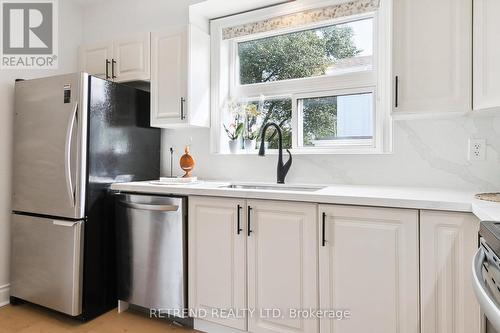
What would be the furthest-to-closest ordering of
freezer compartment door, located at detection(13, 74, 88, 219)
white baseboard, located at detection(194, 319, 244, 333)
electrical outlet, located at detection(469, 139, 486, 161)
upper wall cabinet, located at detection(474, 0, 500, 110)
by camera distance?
freezer compartment door, located at detection(13, 74, 88, 219) < white baseboard, located at detection(194, 319, 244, 333) < electrical outlet, located at detection(469, 139, 486, 161) < upper wall cabinet, located at detection(474, 0, 500, 110)

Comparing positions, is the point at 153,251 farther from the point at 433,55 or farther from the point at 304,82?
the point at 433,55

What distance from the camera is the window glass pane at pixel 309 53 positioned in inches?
87.7


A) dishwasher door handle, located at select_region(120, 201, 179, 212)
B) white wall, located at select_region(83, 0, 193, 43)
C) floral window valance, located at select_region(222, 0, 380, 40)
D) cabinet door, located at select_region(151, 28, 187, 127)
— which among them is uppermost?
white wall, located at select_region(83, 0, 193, 43)

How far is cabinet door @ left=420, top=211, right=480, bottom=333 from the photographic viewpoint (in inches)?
52.1

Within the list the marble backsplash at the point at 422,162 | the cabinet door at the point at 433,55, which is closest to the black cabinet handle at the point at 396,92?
the cabinet door at the point at 433,55

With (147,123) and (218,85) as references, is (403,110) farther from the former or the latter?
(147,123)

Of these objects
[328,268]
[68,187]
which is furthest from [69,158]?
[328,268]

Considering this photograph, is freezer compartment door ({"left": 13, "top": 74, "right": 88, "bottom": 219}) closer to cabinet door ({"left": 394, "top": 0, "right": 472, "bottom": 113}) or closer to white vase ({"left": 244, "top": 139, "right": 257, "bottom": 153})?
white vase ({"left": 244, "top": 139, "right": 257, "bottom": 153})

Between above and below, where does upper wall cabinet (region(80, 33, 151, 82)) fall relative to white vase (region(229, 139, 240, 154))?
above

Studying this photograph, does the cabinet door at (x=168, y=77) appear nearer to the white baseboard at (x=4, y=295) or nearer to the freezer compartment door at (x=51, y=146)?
the freezer compartment door at (x=51, y=146)

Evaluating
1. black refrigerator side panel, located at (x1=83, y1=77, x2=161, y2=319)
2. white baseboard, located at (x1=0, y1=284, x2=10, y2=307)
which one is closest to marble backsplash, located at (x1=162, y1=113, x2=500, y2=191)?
black refrigerator side panel, located at (x1=83, y1=77, x2=161, y2=319)

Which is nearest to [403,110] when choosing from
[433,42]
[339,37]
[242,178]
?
[433,42]

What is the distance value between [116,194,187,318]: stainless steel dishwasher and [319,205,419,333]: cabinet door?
0.88 metres

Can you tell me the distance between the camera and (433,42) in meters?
1.62
